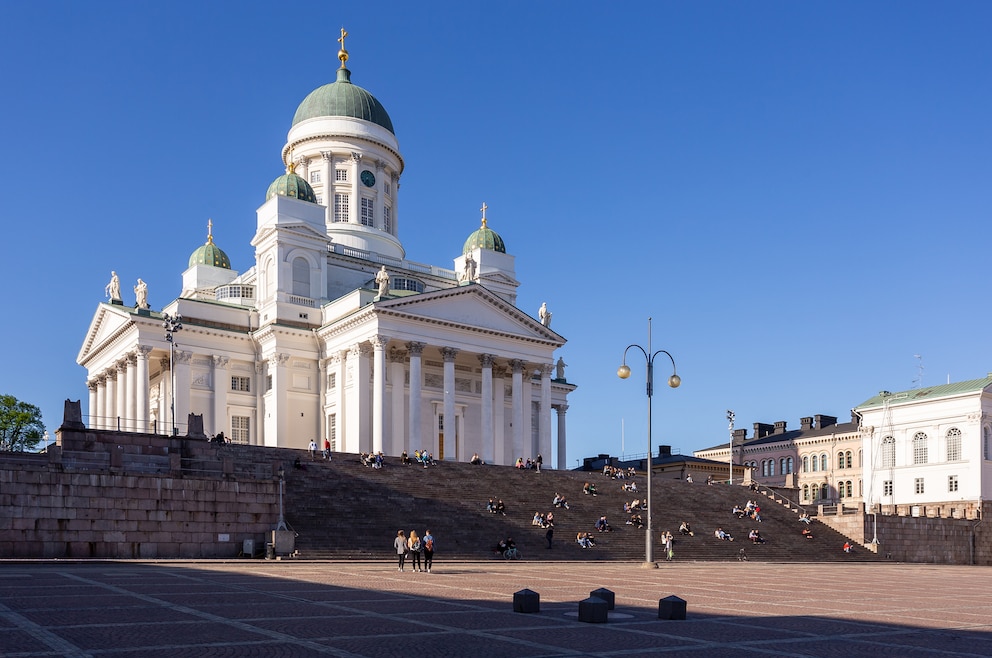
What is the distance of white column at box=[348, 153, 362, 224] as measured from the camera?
82.2m

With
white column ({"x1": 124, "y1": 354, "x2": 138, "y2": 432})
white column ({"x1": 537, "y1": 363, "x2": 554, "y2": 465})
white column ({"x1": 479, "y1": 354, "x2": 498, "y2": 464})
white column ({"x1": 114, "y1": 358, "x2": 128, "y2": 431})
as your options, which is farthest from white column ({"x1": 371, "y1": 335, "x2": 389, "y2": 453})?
white column ({"x1": 114, "y1": 358, "x2": 128, "y2": 431})

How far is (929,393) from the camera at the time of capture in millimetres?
90438

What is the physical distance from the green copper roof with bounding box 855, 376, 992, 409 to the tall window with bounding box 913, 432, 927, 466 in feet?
10.0

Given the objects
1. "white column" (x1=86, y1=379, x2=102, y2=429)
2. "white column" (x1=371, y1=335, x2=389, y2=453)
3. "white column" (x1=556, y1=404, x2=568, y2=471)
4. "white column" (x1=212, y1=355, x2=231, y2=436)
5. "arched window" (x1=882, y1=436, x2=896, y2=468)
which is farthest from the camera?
"arched window" (x1=882, y1=436, x2=896, y2=468)

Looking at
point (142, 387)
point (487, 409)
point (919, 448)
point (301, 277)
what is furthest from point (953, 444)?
point (142, 387)

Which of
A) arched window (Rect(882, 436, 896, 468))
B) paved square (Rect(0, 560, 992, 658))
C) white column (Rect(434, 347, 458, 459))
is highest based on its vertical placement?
white column (Rect(434, 347, 458, 459))

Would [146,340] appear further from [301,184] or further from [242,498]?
[242,498]

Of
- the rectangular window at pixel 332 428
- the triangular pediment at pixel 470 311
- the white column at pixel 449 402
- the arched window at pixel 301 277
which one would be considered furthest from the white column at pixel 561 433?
the arched window at pixel 301 277

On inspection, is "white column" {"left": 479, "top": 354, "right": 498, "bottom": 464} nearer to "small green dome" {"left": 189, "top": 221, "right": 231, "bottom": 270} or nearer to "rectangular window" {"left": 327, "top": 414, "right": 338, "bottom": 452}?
"rectangular window" {"left": 327, "top": 414, "right": 338, "bottom": 452}

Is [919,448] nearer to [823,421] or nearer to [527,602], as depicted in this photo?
[823,421]

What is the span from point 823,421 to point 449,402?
5459 cm

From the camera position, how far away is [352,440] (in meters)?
65.4

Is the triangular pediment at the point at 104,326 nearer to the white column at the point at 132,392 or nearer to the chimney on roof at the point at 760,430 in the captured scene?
the white column at the point at 132,392

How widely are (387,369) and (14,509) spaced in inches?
1372
